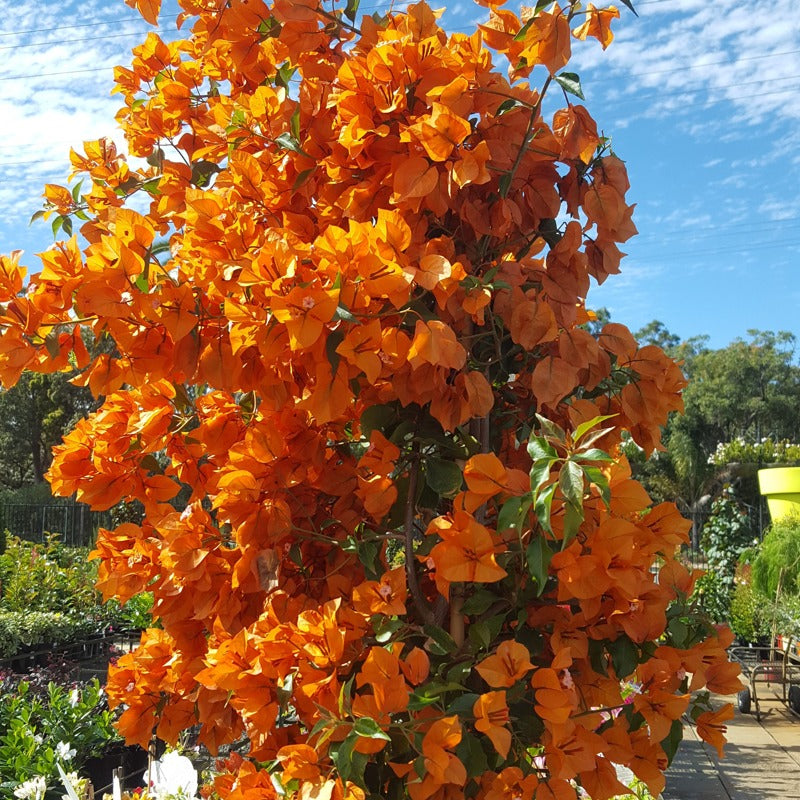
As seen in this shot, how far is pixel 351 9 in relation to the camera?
1436mm

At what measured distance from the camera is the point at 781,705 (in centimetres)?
765

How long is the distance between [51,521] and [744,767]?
661 inches

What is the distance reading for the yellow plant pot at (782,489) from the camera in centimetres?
977

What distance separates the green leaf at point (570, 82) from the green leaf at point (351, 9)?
47 centimetres

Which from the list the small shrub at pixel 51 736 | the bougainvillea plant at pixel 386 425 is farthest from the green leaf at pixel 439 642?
the small shrub at pixel 51 736

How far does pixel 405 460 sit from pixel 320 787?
477 millimetres

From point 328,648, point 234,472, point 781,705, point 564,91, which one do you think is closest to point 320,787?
point 328,648

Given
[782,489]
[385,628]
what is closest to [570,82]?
[385,628]

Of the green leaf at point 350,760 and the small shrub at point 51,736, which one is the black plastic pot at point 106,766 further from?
the green leaf at point 350,760

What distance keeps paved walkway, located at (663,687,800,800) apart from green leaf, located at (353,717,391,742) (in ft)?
13.1

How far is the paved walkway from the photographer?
5.01m

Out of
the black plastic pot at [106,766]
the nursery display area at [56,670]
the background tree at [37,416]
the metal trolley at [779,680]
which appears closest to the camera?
the nursery display area at [56,670]

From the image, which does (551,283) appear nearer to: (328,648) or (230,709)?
(328,648)

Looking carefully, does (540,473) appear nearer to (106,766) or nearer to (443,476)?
(443,476)
